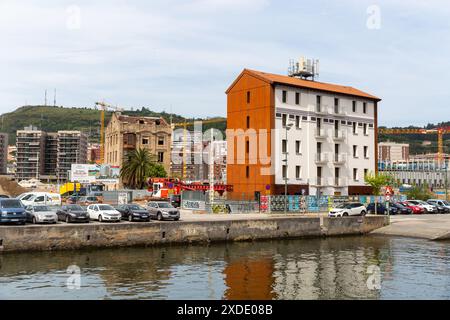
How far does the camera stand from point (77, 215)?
3316 centimetres

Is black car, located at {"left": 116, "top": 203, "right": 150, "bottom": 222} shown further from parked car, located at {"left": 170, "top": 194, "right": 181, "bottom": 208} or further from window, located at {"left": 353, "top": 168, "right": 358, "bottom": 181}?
window, located at {"left": 353, "top": 168, "right": 358, "bottom": 181}

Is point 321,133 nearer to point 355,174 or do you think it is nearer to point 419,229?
point 355,174

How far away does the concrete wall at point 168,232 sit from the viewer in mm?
27719

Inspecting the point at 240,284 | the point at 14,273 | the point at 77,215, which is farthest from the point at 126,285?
the point at 77,215

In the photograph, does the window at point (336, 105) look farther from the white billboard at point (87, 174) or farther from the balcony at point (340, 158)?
the white billboard at point (87, 174)

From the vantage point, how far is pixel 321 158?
212 feet

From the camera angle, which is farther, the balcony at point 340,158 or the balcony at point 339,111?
the balcony at point 339,111

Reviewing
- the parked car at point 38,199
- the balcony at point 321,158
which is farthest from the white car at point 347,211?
the parked car at point 38,199

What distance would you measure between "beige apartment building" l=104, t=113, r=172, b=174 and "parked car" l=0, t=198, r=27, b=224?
7181cm

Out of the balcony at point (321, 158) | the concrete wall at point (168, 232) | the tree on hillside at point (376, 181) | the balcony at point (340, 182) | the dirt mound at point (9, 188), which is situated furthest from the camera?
the dirt mound at point (9, 188)

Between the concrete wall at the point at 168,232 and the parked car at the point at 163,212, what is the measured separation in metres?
3.44

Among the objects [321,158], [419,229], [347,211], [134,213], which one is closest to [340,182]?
[321,158]

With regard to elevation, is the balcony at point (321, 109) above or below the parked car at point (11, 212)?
above
